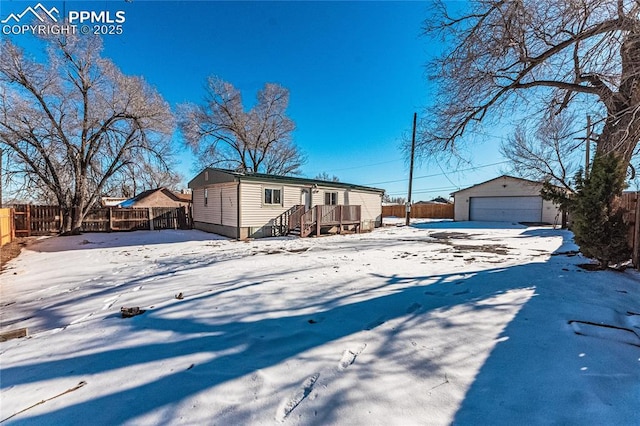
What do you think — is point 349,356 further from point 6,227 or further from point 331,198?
point 6,227

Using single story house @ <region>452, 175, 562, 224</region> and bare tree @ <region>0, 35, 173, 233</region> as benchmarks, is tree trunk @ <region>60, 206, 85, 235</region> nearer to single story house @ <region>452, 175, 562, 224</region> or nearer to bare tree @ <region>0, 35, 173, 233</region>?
bare tree @ <region>0, 35, 173, 233</region>

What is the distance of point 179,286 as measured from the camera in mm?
4512

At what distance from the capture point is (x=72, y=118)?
42.9 feet

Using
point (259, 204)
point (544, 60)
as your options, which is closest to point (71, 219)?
point (259, 204)

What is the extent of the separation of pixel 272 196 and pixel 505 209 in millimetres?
19089

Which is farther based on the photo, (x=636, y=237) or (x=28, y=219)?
(x=28, y=219)

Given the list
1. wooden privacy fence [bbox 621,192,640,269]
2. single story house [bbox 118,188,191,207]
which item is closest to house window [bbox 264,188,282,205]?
wooden privacy fence [bbox 621,192,640,269]

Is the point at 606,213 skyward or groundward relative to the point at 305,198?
groundward

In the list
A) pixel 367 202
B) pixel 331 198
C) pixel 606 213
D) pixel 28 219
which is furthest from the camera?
pixel 367 202

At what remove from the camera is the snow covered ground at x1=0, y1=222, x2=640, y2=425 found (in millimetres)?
1754

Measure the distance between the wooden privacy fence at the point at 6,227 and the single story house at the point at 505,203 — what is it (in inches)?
1039

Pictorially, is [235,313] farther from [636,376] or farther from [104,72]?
[104,72]

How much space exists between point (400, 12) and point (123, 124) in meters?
13.9

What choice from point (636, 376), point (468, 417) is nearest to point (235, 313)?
point (468, 417)
